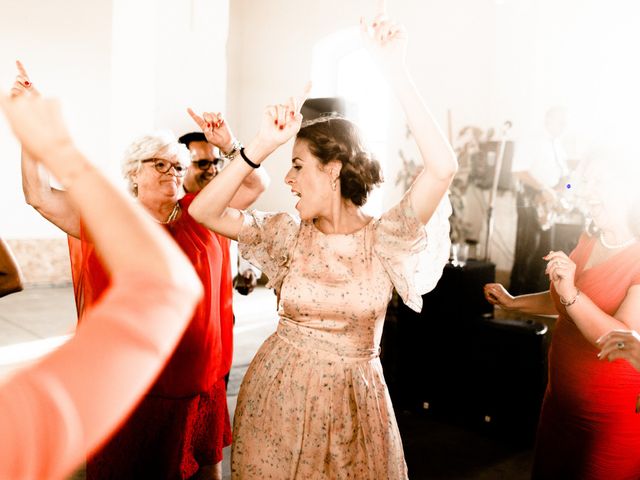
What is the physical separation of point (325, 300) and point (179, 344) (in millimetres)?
758

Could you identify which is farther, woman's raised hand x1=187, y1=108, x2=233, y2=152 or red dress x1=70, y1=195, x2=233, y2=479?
red dress x1=70, y1=195, x2=233, y2=479

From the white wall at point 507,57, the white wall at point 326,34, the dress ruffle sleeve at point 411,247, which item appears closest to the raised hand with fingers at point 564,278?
the dress ruffle sleeve at point 411,247

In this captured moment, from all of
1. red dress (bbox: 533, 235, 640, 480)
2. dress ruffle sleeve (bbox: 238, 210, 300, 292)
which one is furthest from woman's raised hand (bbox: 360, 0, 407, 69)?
red dress (bbox: 533, 235, 640, 480)

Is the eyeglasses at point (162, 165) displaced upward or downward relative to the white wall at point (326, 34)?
downward

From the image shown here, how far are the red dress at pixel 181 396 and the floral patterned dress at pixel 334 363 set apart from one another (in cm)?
49

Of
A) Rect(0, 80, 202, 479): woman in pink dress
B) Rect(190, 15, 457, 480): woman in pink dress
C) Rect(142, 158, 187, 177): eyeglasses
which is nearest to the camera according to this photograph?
Rect(0, 80, 202, 479): woman in pink dress

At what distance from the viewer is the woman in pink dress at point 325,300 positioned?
5.42 feet

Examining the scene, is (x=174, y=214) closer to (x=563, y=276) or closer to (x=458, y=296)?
(x=563, y=276)

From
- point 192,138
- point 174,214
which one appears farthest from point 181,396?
point 192,138

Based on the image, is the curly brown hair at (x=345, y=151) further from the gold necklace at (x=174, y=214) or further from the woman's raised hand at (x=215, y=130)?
the gold necklace at (x=174, y=214)

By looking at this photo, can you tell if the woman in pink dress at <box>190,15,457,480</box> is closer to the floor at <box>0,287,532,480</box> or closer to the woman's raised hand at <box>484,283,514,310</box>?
the woman's raised hand at <box>484,283,514,310</box>

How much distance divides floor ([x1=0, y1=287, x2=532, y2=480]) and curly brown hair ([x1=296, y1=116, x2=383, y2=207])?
102cm

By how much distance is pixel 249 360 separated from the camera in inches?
195

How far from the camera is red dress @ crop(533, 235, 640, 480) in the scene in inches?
73.7
